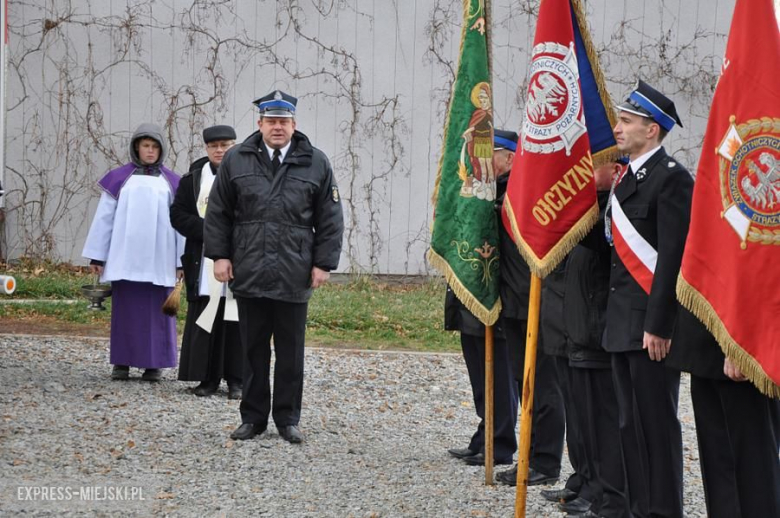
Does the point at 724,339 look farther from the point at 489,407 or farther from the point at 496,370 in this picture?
the point at 496,370

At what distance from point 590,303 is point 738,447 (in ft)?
4.30

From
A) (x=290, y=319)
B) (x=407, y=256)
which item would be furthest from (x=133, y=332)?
(x=407, y=256)

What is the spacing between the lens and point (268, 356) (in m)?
7.14

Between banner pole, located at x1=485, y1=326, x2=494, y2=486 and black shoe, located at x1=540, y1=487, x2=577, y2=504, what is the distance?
13.8 inches

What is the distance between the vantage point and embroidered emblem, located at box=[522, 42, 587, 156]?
5.17 meters

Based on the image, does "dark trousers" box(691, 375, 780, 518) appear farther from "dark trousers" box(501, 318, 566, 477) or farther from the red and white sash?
"dark trousers" box(501, 318, 566, 477)

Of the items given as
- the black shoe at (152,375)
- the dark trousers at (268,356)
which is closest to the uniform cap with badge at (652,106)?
the dark trousers at (268,356)

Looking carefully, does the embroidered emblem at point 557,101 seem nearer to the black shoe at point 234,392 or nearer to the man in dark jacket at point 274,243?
the man in dark jacket at point 274,243

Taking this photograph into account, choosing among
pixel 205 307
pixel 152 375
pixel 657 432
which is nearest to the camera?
pixel 657 432

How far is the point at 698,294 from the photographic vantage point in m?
4.20

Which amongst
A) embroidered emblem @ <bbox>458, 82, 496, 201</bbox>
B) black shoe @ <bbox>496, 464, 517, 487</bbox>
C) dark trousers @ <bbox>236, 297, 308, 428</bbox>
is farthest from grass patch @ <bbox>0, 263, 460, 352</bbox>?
embroidered emblem @ <bbox>458, 82, 496, 201</bbox>

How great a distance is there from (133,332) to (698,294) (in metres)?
5.56

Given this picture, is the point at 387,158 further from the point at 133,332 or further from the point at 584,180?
the point at 584,180

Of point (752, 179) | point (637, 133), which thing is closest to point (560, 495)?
point (637, 133)
